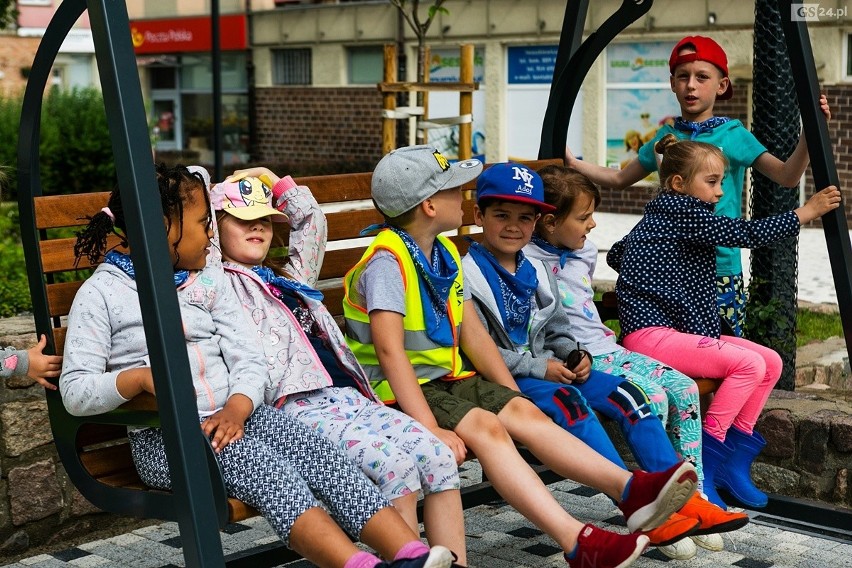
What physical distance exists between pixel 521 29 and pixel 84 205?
708 inches

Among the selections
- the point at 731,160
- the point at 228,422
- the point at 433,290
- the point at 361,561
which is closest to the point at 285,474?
the point at 228,422

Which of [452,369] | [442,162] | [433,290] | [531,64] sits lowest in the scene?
[452,369]

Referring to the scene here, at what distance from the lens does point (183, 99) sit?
95.0ft

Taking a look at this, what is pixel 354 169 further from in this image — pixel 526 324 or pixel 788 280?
pixel 526 324

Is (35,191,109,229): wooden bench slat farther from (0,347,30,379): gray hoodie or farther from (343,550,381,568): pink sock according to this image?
(343,550,381,568): pink sock

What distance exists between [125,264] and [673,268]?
5.86 feet

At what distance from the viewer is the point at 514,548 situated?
171 inches

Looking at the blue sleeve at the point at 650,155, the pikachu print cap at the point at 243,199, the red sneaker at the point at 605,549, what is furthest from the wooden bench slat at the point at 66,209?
the blue sleeve at the point at 650,155

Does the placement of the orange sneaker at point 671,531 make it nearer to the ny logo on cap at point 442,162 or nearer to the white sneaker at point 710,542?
the white sneaker at point 710,542

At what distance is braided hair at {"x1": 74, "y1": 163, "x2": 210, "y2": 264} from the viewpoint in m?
3.26

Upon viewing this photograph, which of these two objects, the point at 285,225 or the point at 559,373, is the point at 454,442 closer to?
the point at 559,373

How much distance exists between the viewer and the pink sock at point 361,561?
2.84m

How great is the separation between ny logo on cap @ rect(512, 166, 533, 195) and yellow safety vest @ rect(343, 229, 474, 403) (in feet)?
0.98

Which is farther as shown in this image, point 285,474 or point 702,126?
point 702,126
